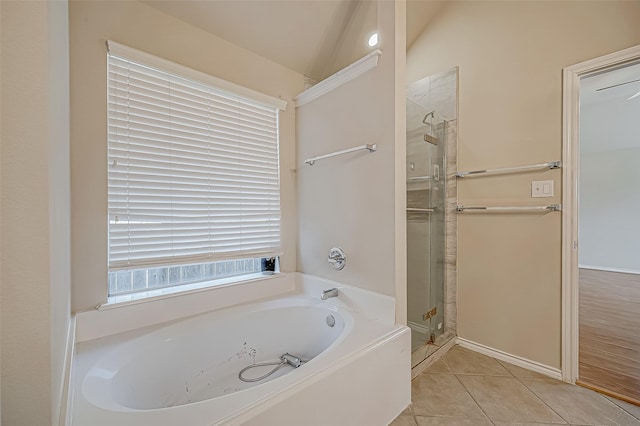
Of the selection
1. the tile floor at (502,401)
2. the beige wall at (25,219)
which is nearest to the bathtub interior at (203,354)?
the beige wall at (25,219)

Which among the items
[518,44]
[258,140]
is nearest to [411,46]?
[518,44]

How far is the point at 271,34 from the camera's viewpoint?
186 cm

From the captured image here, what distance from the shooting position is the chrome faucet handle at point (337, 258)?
177 cm

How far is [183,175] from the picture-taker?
5.31 ft

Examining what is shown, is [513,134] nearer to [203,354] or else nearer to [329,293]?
[329,293]

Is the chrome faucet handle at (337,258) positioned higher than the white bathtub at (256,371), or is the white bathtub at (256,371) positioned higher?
the chrome faucet handle at (337,258)

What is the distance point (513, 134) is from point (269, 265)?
2112 mm

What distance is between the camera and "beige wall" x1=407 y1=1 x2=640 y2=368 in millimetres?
1759

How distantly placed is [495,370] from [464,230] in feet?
3.40

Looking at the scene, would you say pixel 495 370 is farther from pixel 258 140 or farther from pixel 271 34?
pixel 271 34

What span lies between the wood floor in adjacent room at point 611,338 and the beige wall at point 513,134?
0.95ft

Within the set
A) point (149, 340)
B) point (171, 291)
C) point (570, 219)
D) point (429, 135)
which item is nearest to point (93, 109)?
point (171, 291)

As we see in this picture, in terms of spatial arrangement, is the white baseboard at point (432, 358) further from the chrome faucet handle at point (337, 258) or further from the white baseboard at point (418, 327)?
the chrome faucet handle at point (337, 258)

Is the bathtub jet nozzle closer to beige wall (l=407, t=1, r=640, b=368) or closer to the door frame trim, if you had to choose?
beige wall (l=407, t=1, r=640, b=368)
